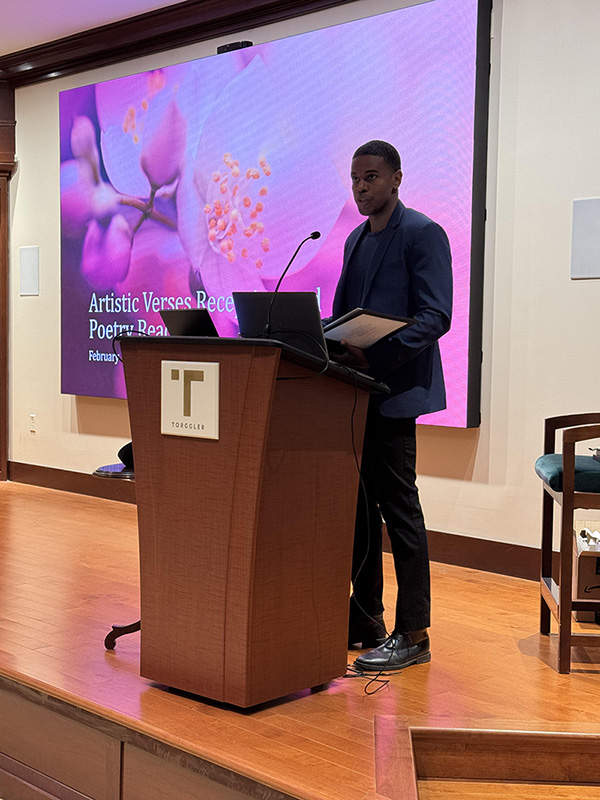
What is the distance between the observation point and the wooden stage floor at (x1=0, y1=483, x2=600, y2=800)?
225 cm

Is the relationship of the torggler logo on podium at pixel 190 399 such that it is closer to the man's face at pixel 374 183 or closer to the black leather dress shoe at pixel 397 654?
the man's face at pixel 374 183

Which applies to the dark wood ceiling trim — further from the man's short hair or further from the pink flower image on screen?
the man's short hair

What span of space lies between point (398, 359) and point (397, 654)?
90 cm

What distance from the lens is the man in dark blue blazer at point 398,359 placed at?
2.80 meters

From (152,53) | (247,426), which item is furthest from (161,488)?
(152,53)

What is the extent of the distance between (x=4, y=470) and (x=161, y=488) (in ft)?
15.9

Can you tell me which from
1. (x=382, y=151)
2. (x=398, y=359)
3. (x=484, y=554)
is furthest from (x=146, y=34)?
(x=398, y=359)

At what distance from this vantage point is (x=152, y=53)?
233 inches

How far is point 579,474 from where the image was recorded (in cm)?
299

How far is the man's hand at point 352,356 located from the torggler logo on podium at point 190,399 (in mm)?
456

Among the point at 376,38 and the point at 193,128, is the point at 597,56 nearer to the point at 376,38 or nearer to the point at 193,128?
the point at 376,38

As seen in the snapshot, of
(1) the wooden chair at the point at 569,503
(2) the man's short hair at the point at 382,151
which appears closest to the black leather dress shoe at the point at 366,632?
(1) the wooden chair at the point at 569,503

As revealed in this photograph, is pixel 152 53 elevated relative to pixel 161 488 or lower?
elevated

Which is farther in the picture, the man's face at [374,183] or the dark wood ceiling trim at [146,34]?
the dark wood ceiling trim at [146,34]
